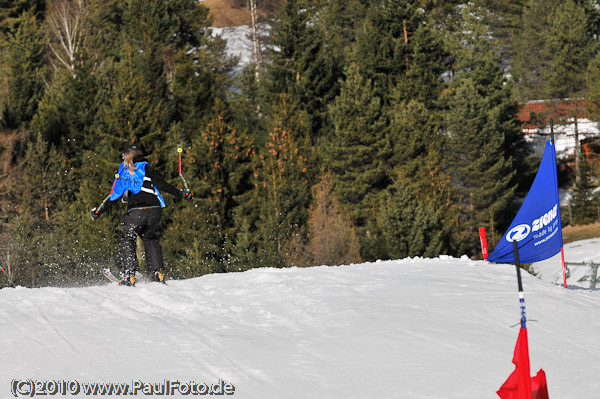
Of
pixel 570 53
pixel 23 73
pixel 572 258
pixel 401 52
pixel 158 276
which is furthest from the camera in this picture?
pixel 570 53

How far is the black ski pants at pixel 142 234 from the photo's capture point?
9258 mm

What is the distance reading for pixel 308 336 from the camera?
6629 millimetres

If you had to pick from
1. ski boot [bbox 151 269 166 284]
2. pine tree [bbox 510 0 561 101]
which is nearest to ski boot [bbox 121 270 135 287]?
ski boot [bbox 151 269 166 284]

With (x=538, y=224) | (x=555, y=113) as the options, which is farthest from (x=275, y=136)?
(x=538, y=224)

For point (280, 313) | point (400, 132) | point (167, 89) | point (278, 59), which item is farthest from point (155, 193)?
point (167, 89)

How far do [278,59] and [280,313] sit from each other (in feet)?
122

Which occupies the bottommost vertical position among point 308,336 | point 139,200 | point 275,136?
point 308,336

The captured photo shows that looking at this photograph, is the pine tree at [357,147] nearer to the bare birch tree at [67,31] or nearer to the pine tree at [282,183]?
the pine tree at [282,183]

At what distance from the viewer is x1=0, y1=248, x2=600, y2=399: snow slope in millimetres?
5500

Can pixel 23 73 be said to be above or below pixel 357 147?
above

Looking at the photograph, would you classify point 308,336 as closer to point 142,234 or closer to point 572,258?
point 142,234

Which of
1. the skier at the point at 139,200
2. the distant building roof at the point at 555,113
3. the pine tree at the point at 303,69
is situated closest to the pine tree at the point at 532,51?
the distant building roof at the point at 555,113

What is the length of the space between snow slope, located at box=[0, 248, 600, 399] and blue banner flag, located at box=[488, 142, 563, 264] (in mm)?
500

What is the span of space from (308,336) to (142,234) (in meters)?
3.55
